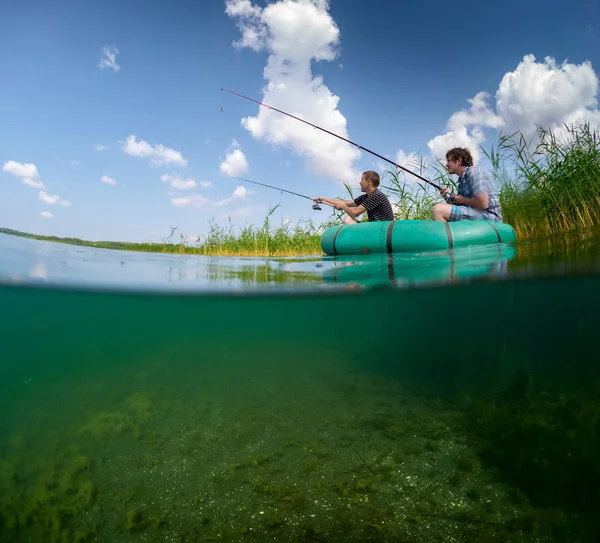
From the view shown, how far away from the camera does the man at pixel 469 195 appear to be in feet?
27.3

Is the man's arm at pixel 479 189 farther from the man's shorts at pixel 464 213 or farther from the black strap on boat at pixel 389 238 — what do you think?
the black strap on boat at pixel 389 238

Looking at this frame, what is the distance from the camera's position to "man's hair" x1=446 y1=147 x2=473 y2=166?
852 cm

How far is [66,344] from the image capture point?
12.8 meters

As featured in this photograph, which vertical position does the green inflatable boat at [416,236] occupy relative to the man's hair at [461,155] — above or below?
below

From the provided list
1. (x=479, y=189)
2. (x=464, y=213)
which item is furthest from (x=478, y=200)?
(x=464, y=213)

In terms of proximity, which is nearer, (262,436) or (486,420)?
A: (262,436)

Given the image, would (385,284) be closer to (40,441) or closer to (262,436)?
(262,436)

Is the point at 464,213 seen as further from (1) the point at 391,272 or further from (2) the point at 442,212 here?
(1) the point at 391,272

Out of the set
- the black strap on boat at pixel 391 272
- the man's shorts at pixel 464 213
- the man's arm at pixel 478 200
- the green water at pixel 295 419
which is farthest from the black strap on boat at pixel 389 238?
the man's arm at pixel 478 200

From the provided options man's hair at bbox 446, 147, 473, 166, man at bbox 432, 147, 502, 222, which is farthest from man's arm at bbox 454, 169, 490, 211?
man's hair at bbox 446, 147, 473, 166

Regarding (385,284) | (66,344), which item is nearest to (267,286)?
(385,284)

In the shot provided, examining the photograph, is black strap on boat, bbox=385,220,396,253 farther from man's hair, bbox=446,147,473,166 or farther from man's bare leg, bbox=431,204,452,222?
→ man's hair, bbox=446,147,473,166

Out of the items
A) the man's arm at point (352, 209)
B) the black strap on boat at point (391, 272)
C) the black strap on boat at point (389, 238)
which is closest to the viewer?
the black strap on boat at point (391, 272)

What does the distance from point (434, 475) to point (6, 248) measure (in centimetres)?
796
